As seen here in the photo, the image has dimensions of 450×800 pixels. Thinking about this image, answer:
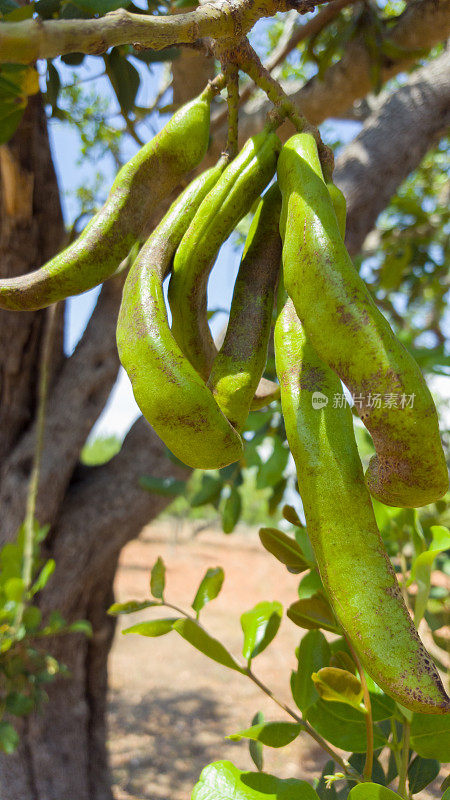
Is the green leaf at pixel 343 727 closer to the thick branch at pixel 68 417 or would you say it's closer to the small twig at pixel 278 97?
the small twig at pixel 278 97

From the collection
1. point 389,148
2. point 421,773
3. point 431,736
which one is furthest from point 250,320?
point 389,148

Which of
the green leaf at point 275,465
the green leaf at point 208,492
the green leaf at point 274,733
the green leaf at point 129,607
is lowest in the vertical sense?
the green leaf at point 274,733

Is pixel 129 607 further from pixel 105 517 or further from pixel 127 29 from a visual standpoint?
pixel 105 517

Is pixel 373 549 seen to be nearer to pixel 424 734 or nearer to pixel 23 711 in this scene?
pixel 424 734

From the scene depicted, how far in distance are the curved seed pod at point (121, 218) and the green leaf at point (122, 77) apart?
0.58 m

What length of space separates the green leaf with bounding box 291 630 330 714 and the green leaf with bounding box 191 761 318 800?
0.16 metres

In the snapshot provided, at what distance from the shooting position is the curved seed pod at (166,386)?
616 mm

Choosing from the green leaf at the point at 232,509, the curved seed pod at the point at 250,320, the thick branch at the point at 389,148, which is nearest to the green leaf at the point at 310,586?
the curved seed pod at the point at 250,320

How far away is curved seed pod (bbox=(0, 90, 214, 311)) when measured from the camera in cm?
75

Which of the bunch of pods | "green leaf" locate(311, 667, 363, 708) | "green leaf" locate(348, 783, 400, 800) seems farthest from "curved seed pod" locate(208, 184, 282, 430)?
"green leaf" locate(348, 783, 400, 800)

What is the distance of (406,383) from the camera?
21.9 inches

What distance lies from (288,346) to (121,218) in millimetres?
288

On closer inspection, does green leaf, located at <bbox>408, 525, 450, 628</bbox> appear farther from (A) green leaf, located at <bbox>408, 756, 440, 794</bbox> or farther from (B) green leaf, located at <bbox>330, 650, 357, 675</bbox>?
(A) green leaf, located at <bbox>408, 756, 440, 794</bbox>

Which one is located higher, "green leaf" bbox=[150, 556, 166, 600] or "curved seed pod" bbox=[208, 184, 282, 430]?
"curved seed pod" bbox=[208, 184, 282, 430]
